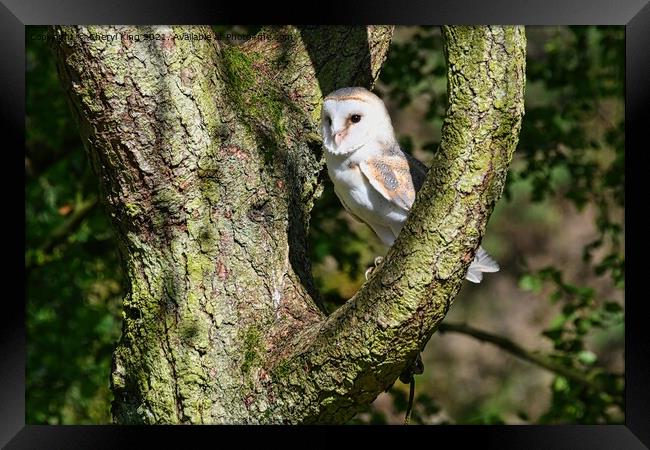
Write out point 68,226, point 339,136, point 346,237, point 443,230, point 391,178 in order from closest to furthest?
point 443,230 → point 339,136 → point 391,178 → point 346,237 → point 68,226

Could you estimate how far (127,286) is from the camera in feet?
8.78

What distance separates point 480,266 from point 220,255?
0.99 m

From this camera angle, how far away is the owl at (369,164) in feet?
9.91

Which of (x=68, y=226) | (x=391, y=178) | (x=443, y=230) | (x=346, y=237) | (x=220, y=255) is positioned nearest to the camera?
(x=443, y=230)

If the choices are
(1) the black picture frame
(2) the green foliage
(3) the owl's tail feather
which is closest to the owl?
(3) the owl's tail feather

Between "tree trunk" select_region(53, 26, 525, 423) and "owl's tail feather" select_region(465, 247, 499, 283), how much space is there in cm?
62

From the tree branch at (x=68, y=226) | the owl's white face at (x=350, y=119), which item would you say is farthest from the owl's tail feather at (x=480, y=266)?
the tree branch at (x=68, y=226)

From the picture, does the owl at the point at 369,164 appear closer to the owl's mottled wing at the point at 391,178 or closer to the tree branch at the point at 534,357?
the owl's mottled wing at the point at 391,178

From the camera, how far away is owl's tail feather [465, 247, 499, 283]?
306 centimetres

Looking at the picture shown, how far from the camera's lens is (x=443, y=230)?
84.8 inches

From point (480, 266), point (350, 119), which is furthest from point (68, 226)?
point (480, 266)
